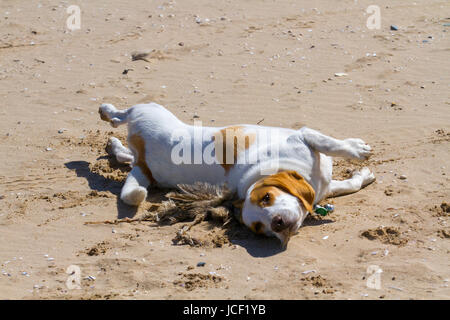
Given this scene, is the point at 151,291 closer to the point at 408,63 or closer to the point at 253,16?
the point at 408,63

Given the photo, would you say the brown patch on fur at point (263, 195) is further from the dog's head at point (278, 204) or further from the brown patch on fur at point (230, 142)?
the brown patch on fur at point (230, 142)

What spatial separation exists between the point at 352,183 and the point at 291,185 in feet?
3.59

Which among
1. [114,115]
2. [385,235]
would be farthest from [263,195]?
[114,115]

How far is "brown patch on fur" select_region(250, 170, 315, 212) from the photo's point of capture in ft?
17.2

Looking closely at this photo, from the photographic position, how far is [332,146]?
19.0 feet

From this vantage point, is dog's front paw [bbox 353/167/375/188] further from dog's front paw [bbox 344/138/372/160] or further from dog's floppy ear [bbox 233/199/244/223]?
dog's floppy ear [bbox 233/199/244/223]

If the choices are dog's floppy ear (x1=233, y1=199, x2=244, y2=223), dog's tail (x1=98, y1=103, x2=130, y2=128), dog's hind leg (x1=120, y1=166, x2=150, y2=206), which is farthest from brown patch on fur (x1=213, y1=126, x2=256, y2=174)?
dog's tail (x1=98, y1=103, x2=130, y2=128)

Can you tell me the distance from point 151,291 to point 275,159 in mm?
1541

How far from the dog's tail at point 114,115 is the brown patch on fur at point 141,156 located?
1.75 feet

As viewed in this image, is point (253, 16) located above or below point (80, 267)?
above

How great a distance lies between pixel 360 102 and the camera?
8.10 m

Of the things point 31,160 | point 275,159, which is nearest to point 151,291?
point 275,159

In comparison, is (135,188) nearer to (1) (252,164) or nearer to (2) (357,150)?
(1) (252,164)

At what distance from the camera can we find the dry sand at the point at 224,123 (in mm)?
4977
